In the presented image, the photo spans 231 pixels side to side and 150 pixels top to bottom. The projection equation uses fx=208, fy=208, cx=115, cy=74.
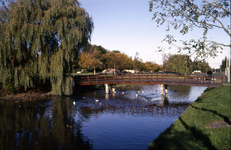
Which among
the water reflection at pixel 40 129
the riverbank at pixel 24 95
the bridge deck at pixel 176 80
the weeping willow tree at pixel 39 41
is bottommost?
the water reflection at pixel 40 129

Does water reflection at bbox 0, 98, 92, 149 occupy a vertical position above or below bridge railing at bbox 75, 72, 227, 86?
below

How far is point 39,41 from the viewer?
72.2 ft

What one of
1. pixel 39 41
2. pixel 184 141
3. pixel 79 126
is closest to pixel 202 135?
pixel 184 141

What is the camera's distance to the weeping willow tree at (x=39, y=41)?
2145 cm

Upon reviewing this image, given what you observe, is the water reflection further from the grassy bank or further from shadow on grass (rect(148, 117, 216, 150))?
the grassy bank

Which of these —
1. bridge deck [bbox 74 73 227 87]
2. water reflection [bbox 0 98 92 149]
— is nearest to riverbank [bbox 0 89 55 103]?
water reflection [bbox 0 98 92 149]

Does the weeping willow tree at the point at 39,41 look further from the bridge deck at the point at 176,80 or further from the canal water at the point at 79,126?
the canal water at the point at 79,126

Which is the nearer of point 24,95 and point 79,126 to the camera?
point 79,126

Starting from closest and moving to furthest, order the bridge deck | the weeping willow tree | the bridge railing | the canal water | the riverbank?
the canal water < the weeping willow tree < the riverbank < the bridge deck < the bridge railing

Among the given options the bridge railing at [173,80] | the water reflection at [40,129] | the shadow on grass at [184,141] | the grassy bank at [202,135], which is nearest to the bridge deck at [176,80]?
the bridge railing at [173,80]

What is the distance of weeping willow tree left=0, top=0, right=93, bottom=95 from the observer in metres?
21.5

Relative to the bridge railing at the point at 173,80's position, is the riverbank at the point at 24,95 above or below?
below

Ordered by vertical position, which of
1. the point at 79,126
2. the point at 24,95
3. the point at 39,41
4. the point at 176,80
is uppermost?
the point at 39,41

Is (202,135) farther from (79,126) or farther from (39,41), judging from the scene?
(39,41)
